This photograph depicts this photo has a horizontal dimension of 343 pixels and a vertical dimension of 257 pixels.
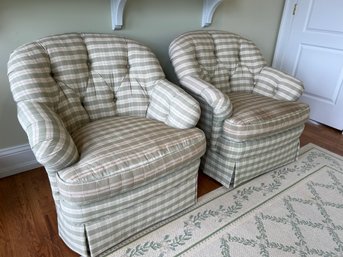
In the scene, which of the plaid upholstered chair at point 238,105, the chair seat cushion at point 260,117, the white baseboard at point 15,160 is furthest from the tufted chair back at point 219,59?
the white baseboard at point 15,160

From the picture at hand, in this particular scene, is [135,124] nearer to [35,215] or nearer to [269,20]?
[35,215]

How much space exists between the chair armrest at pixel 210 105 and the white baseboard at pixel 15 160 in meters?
1.11

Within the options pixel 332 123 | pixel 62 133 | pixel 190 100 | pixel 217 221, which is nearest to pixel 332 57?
pixel 332 123

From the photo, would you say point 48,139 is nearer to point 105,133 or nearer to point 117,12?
point 105,133

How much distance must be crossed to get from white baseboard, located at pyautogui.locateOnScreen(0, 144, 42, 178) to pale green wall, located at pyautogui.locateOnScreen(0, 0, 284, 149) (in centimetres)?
4

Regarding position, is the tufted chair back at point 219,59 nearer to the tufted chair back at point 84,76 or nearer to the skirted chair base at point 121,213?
the tufted chair back at point 84,76

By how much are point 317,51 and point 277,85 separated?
0.98 meters

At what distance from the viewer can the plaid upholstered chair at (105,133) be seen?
1112 mm

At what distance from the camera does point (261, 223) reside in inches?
59.1

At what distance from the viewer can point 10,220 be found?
56.9 inches

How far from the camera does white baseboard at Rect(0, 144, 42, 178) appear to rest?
1.74m

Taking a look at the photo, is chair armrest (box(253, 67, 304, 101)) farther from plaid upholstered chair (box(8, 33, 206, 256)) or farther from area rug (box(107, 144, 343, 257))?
plaid upholstered chair (box(8, 33, 206, 256))

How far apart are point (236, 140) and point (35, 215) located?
1.18 meters

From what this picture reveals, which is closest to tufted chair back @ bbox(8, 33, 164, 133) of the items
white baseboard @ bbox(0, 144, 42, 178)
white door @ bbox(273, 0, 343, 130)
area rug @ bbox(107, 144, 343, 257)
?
white baseboard @ bbox(0, 144, 42, 178)
